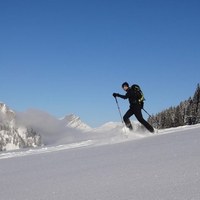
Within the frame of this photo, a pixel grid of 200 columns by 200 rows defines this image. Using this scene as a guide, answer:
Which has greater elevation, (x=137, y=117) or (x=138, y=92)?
(x=138, y=92)

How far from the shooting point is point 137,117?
15.3 metres

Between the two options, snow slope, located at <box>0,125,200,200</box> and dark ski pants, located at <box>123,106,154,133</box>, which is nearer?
snow slope, located at <box>0,125,200,200</box>

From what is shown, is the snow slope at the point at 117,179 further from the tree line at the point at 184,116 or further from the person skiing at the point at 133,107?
the tree line at the point at 184,116

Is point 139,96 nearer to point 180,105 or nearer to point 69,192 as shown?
point 69,192

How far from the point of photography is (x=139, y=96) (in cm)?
1498

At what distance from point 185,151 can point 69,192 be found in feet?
9.58

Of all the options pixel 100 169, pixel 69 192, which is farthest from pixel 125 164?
pixel 69 192

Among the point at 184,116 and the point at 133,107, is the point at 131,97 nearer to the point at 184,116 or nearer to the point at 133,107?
the point at 133,107

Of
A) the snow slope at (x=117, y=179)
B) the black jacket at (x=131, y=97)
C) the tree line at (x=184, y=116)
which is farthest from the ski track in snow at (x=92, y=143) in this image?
the tree line at (x=184, y=116)

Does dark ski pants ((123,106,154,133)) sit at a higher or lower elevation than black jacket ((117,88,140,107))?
lower

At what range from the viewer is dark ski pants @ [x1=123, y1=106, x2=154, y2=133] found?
1500 centimetres

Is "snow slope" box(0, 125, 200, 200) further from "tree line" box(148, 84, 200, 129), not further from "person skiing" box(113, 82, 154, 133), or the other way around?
"tree line" box(148, 84, 200, 129)

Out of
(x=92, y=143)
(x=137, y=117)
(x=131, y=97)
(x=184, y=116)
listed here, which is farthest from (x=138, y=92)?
(x=184, y=116)

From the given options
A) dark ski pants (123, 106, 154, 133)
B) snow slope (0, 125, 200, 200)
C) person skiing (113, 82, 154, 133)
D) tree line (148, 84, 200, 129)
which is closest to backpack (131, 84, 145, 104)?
person skiing (113, 82, 154, 133)
